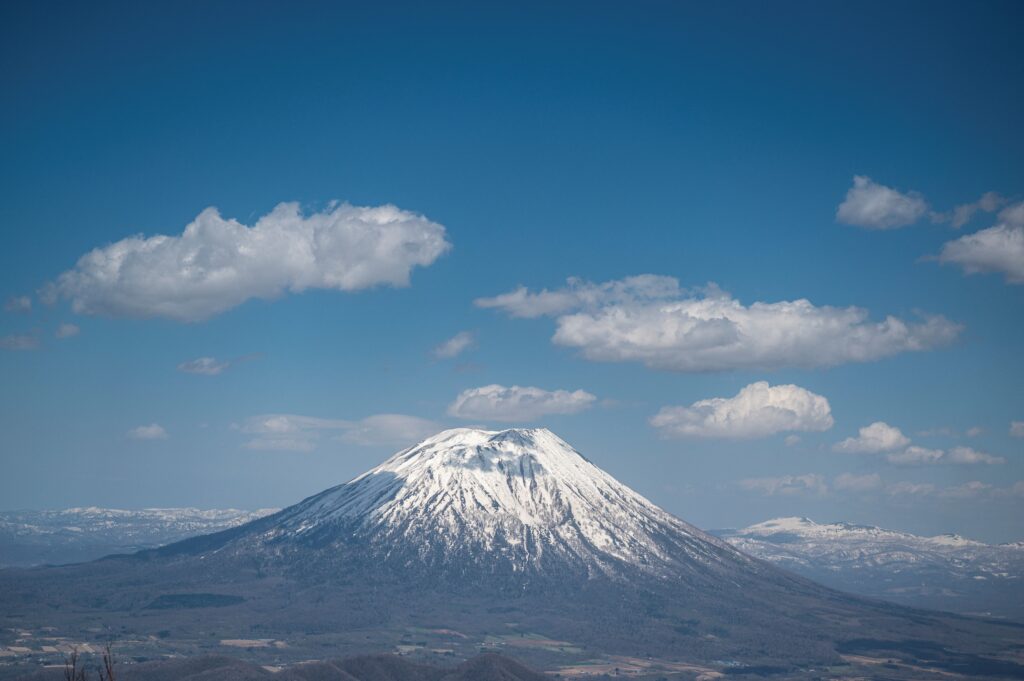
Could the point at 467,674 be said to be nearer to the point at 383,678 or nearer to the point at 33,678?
the point at 383,678

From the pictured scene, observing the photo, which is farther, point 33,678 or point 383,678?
point 383,678

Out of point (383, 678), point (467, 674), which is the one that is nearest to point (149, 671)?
point (383, 678)

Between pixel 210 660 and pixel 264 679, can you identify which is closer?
pixel 264 679

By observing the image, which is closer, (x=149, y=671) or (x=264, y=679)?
(x=264, y=679)

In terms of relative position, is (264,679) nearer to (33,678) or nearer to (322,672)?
(322,672)

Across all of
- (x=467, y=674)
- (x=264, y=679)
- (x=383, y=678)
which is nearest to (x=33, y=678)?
(x=264, y=679)

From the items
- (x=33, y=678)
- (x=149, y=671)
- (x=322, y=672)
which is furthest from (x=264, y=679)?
(x=33, y=678)

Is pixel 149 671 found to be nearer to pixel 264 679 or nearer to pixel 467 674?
pixel 264 679
